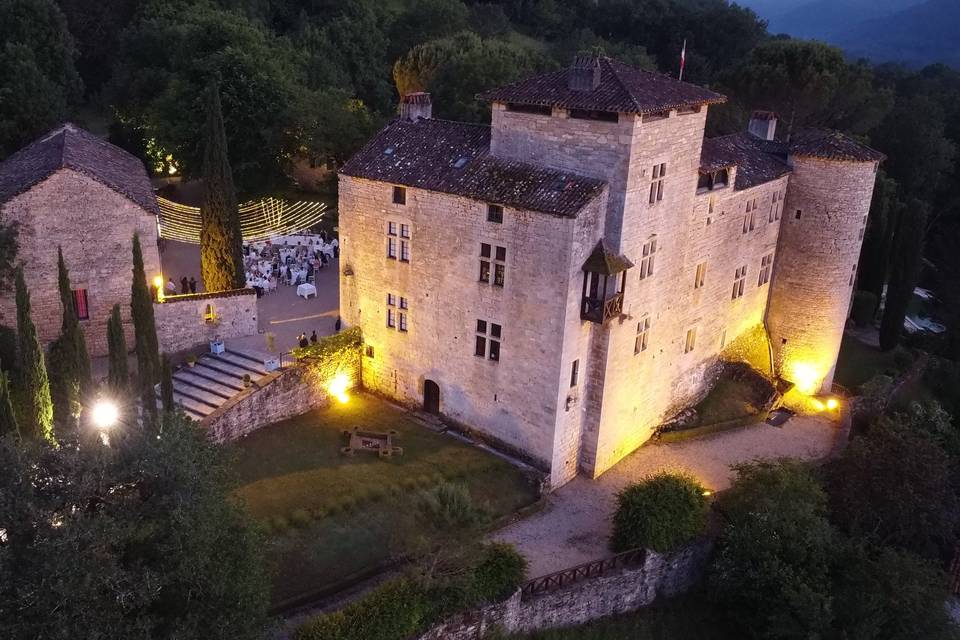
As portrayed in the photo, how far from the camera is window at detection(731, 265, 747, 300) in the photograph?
32.0 meters

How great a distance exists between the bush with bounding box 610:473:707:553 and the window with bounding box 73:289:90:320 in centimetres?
2039

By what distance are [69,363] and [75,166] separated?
9.02 m

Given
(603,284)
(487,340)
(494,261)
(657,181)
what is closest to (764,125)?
(657,181)

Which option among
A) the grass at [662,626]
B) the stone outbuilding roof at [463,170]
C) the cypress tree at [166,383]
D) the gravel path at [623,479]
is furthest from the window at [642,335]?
the cypress tree at [166,383]

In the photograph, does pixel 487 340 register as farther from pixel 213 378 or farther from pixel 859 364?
pixel 859 364

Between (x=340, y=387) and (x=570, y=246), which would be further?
(x=340, y=387)

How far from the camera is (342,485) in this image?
2320cm

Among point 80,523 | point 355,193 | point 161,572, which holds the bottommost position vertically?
point 161,572

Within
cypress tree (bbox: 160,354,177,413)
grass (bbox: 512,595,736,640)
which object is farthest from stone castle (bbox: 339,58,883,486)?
cypress tree (bbox: 160,354,177,413)

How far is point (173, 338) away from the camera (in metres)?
28.8

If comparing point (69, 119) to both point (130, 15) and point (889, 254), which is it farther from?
point (889, 254)

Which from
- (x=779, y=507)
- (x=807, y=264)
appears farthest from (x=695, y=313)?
(x=779, y=507)

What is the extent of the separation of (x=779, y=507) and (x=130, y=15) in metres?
62.5

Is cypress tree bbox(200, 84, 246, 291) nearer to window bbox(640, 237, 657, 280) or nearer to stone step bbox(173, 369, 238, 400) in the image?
stone step bbox(173, 369, 238, 400)
